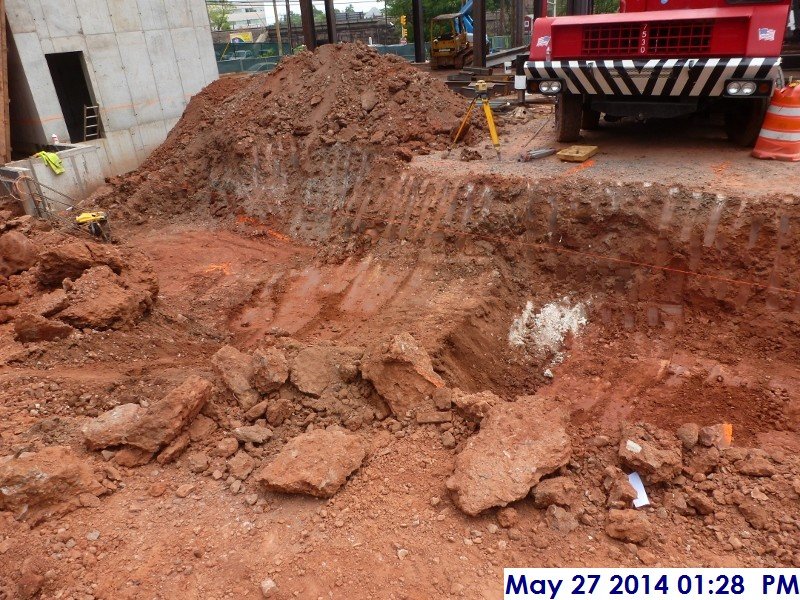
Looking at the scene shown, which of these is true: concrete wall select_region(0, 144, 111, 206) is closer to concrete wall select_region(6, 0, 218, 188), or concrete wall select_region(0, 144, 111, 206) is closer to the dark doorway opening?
concrete wall select_region(6, 0, 218, 188)

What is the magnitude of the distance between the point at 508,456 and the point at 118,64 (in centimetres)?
1276

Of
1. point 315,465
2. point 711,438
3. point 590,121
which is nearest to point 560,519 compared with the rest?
point 711,438

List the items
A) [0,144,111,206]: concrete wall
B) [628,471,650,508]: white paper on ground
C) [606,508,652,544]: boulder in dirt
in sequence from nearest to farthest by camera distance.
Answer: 1. [606,508,652,544]: boulder in dirt
2. [628,471,650,508]: white paper on ground
3. [0,144,111,206]: concrete wall

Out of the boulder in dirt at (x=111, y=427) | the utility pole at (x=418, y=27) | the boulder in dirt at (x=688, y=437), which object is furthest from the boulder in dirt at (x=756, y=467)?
the utility pole at (x=418, y=27)

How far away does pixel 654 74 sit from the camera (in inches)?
253

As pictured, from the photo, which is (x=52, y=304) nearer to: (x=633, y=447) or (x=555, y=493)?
(x=555, y=493)

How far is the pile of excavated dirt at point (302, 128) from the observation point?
8.88 meters

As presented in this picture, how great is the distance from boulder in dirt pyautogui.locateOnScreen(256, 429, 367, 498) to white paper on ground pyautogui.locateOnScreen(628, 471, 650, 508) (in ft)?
5.69

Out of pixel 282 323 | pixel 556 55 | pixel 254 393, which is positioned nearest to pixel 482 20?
pixel 556 55

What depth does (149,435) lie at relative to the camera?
3795 millimetres

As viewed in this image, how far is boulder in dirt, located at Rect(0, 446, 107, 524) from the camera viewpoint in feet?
10.8

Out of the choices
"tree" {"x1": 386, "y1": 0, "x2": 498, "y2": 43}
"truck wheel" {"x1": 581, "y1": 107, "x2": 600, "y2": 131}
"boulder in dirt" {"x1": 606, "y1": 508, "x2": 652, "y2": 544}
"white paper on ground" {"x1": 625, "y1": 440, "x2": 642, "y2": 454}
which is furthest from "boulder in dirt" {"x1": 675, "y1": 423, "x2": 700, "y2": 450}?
"tree" {"x1": 386, "y1": 0, "x2": 498, "y2": 43}

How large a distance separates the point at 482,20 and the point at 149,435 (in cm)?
1169

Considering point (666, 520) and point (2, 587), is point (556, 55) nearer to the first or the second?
point (666, 520)
